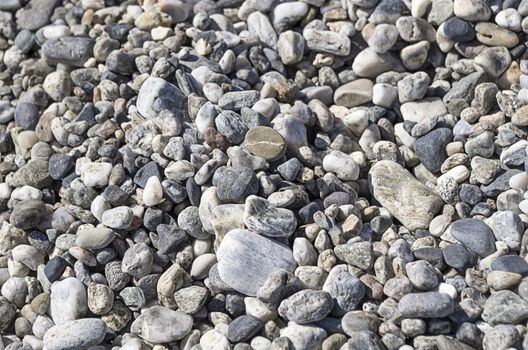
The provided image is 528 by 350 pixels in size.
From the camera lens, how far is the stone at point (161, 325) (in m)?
1.62

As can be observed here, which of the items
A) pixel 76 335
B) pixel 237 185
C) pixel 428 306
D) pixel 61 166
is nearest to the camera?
pixel 428 306

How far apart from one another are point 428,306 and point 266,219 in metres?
0.42

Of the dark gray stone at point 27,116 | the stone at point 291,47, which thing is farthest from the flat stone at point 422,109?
the dark gray stone at point 27,116

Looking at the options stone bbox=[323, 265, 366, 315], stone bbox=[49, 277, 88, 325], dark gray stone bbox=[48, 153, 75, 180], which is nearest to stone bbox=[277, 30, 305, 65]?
dark gray stone bbox=[48, 153, 75, 180]

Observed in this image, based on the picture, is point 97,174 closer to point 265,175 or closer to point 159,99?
point 159,99

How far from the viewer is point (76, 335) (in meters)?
1.63

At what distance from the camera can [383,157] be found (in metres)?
1.97

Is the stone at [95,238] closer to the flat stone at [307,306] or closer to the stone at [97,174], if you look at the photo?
the stone at [97,174]

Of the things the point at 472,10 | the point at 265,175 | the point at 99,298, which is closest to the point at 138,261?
the point at 99,298

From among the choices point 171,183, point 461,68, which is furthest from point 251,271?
point 461,68

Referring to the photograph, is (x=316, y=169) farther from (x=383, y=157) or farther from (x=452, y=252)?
(x=452, y=252)

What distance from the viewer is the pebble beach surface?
5.25 ft

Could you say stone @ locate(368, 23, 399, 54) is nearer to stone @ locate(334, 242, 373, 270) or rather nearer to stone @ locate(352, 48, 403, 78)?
stone @ locate(352, 48, 403, 78)

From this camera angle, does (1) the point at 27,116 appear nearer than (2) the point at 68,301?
No
